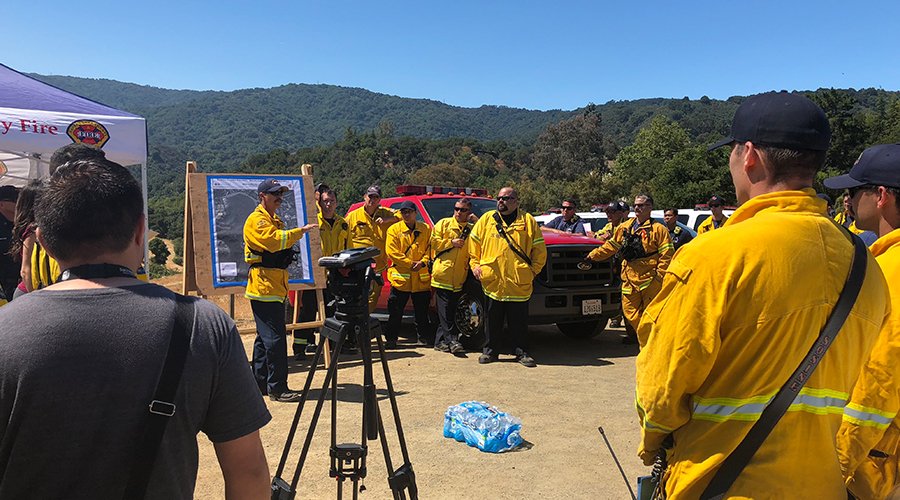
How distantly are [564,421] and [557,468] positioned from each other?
0.98m

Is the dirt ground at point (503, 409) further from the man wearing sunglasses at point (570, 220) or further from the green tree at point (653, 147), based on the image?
the green tree at point (653, 147)

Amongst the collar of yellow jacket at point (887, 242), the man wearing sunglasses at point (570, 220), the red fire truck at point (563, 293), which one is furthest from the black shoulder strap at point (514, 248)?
the collar of yellow jacket at point (887, 242)

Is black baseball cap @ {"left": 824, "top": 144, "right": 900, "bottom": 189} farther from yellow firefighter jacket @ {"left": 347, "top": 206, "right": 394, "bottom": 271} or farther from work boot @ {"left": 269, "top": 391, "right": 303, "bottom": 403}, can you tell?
yellow firefighter jacket @ {"left": 347, "top": 206, "right": 394, "bottom": 271}

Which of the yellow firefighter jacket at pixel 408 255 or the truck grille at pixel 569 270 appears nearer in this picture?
the truck grille at pixel 569 270

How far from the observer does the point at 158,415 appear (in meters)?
1.42

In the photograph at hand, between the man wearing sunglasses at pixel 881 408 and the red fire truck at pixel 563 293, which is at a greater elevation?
the man wearing sunglasses at pixel 881 408

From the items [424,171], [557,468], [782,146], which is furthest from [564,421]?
[424,171]

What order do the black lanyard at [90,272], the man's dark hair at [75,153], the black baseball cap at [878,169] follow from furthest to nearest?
the black baseball cap at [878,169], the man's dark hair at [75,153], the black lanyard at [90,272]

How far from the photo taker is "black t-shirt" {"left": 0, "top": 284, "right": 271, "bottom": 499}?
1355 mm

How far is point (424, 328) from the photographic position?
333 inches

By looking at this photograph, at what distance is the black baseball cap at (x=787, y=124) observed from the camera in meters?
1.70

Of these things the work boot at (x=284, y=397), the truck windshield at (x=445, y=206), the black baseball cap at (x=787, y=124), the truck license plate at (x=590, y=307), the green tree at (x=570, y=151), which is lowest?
the work boot at (x=284, y=397)

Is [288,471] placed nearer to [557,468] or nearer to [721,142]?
[557,468]

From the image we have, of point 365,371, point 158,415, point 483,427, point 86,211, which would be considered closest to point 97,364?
point 158,415
